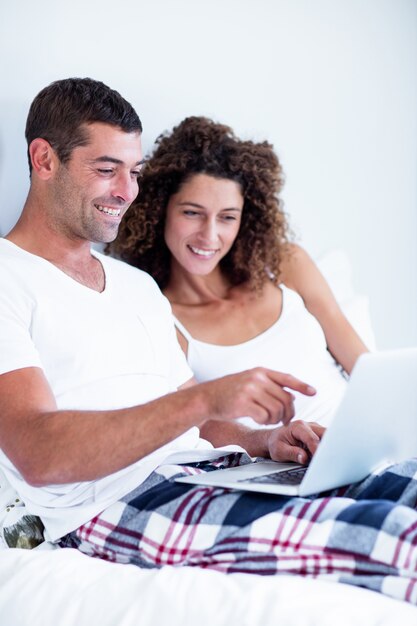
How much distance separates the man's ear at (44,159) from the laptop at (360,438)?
0.64 m

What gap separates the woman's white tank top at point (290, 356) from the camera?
80.4 inches

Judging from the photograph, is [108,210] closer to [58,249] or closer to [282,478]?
[58,249]

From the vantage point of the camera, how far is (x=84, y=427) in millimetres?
1303

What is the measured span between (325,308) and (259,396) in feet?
3.82

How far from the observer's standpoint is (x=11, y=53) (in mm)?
1913

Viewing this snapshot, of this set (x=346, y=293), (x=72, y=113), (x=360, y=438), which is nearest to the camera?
(x=360, y=438)

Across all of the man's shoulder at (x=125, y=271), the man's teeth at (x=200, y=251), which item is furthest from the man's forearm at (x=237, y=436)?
the man's teeth at (x=200, y=251)

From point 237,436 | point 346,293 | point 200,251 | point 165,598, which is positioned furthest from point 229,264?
point 165,598

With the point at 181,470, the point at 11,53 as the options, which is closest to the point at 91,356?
the point at 181,470

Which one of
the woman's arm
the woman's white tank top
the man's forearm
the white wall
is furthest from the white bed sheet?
the woman's arm

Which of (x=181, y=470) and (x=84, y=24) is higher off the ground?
(x=84, y=24)

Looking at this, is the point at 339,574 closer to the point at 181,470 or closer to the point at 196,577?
the point at 196,577

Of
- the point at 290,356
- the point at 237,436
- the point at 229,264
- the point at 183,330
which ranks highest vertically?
the point at 229,264

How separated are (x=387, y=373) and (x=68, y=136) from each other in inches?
31.2
